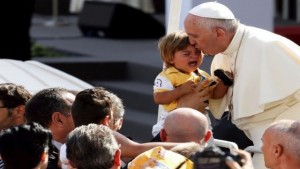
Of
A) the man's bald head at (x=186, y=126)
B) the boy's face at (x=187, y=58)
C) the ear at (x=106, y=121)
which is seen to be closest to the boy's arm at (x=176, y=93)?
the boy's face at (x=187, y=58)

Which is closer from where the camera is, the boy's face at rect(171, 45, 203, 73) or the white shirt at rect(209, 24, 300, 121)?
the white shirt at rect(209, 24, 300, 121)

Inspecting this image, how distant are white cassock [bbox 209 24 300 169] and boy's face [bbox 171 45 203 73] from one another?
0.72 ft

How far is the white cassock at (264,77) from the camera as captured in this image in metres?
6.38

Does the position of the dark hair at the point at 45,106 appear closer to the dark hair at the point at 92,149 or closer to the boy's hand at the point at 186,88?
the boy's hand at the point at 186,88

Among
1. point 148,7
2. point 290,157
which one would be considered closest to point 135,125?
point 290,157

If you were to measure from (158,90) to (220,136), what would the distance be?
0.52 meters

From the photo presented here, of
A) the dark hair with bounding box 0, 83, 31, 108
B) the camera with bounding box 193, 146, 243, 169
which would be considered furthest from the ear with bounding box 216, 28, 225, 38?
the camera with bounding box 193, 146, 243, 169

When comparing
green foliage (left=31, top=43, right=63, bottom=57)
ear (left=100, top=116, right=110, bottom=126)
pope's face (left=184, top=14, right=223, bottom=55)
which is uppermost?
pope's face (left=184, top=14, right=223, bottom=55)

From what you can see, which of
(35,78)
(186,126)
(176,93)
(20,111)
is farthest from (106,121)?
(35,78)

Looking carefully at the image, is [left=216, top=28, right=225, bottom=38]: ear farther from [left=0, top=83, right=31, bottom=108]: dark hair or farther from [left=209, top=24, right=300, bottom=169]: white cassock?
[left=0, top=83, right=31, bottom=108]: dark hair

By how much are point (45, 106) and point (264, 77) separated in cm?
138

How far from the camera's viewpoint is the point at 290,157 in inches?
199

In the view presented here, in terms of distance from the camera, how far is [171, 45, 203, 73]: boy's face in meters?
6.57

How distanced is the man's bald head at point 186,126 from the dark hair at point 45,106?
79 cm
